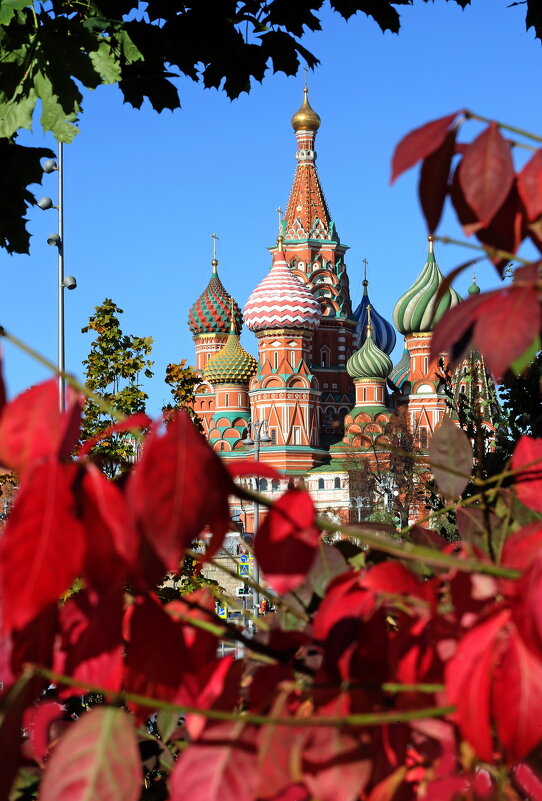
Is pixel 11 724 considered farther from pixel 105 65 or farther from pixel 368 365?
pixel 368 365

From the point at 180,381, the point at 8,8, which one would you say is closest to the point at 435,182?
the point at 8,8

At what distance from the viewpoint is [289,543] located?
67 centimetres

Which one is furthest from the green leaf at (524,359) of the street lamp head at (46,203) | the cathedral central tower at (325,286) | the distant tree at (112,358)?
the cathedral central tower at (325,286)

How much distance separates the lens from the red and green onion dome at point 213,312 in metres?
47.9

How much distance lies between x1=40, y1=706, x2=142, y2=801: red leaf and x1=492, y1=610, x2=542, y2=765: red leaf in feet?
0.72

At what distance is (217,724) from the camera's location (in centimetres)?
63

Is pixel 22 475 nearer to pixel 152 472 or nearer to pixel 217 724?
pixel 152 472

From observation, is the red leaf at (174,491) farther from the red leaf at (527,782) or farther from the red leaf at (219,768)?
the red leaf at (527,782)

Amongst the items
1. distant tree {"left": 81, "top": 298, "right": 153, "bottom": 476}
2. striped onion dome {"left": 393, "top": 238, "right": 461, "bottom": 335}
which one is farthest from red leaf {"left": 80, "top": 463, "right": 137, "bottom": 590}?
striped onion dome {"left": 393, "top": 238, "right": 461, "bottom": 335}

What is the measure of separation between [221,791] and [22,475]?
0.75 ft

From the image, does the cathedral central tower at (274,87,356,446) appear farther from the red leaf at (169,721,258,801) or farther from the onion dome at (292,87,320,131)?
the red leaf at (169,721,258,801)

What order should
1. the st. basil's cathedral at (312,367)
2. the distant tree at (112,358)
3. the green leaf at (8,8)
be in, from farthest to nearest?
the st. basil's cathedral at (312,367) → the distant tree at (112,358) → the green leaf at (8,8)

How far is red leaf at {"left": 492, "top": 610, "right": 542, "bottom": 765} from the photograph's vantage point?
57cm

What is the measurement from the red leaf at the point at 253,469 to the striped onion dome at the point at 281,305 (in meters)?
38.3
